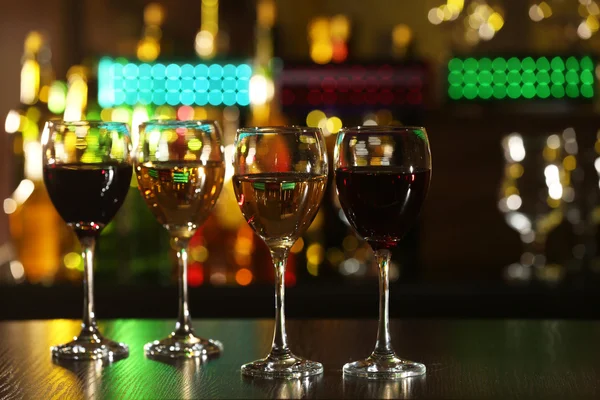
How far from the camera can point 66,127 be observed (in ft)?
3.22

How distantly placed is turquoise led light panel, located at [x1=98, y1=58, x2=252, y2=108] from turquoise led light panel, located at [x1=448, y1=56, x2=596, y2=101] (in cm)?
63

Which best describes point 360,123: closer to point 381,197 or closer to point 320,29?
point 320,29

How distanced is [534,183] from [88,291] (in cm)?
150

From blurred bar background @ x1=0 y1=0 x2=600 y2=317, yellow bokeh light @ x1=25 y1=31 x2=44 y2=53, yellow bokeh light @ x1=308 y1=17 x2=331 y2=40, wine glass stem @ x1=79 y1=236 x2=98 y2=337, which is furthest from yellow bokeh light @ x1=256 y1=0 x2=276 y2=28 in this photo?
wine glass stem @ x1=79 y1=236 x2=98 y2=337

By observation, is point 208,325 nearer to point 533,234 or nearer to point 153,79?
point 533,234

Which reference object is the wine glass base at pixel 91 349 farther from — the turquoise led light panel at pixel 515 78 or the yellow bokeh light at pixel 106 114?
the turquoise led light panel at pixel 515 78

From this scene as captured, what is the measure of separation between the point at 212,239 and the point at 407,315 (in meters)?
0.62

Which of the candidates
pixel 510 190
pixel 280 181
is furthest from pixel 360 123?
pixel 280 181

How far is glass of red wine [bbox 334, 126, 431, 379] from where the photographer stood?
0.87m

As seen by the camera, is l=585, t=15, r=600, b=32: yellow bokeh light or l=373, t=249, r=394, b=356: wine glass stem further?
l=585, t=15, r=600, b=32: yellow bokeh light

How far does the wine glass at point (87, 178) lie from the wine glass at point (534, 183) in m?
1.45

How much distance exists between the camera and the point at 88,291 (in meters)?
1.00

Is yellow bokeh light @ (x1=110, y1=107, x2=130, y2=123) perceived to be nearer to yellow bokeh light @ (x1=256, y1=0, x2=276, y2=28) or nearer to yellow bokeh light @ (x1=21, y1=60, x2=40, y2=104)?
yellow bokeh light @ (x1=21, y1=60, x2=40, y2=104)

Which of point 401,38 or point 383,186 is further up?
point 401,38
